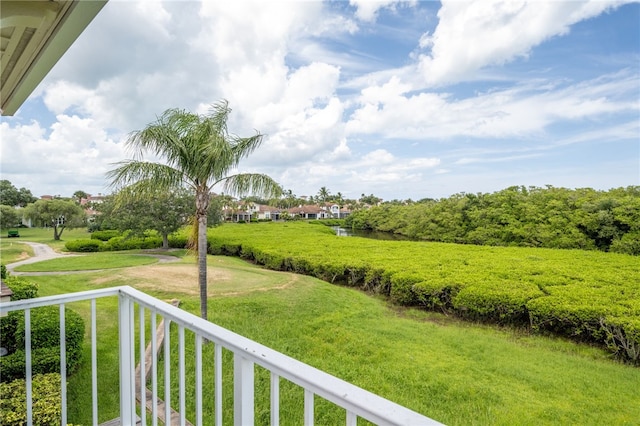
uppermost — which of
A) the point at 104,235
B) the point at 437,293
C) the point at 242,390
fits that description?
the point at 242,390

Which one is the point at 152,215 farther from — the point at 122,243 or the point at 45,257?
the point at 45,257

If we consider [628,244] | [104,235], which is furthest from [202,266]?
[104,235]

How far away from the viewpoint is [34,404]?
220 centimetres

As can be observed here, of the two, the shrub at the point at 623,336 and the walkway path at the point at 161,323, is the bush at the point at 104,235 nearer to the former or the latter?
the walkway path at the point at 161,323

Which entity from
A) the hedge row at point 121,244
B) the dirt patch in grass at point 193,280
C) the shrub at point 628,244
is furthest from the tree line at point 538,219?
the hedge row at point 121,244

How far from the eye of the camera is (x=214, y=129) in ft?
18.9

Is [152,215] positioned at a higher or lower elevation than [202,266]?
higher

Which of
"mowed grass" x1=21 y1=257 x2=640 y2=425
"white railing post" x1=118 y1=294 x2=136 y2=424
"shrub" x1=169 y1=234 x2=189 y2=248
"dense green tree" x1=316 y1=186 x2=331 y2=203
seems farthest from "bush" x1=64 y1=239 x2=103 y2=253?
"dense green tree" x1=316 y1=186 x2=331 y2=203

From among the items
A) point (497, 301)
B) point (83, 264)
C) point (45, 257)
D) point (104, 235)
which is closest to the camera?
point (497, 301)

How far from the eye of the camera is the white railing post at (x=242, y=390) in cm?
90

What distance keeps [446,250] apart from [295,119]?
7.84 metres

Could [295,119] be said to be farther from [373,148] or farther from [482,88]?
[482,88]

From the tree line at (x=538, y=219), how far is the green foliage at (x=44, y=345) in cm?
1604

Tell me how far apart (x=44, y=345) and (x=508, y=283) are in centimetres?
759
